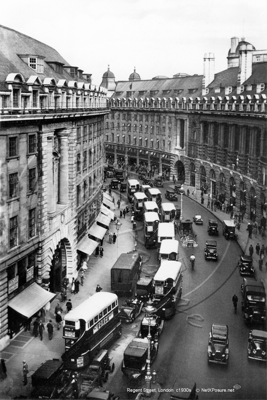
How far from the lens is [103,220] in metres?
60.4

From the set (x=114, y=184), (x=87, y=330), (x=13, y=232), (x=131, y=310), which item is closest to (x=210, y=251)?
(x=131, y=310)

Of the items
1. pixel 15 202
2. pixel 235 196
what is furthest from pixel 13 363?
pixel 235 196

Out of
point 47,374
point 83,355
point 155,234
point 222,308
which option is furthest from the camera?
point 155,234

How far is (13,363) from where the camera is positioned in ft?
103

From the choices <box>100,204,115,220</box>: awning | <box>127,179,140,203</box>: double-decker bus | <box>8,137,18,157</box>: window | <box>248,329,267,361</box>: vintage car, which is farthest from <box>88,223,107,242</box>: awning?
<box>248,329,267,361</box>: vintage car

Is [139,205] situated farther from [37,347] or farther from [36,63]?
[37,347]

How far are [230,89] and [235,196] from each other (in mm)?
18347

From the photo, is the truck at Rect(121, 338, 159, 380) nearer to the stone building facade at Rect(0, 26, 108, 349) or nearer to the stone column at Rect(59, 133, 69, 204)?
the stone building facade at Rect(0, 26, 108, 349)

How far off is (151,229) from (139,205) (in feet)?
40.3

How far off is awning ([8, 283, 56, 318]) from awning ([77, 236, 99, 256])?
34.2 ft

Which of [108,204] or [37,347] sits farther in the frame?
[108,204]

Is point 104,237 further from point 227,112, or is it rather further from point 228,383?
point 228,383

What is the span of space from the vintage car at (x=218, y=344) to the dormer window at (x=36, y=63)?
23753 millimetres

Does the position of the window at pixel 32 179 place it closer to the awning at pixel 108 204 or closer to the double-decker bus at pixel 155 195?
the awning at pixel 108 204
